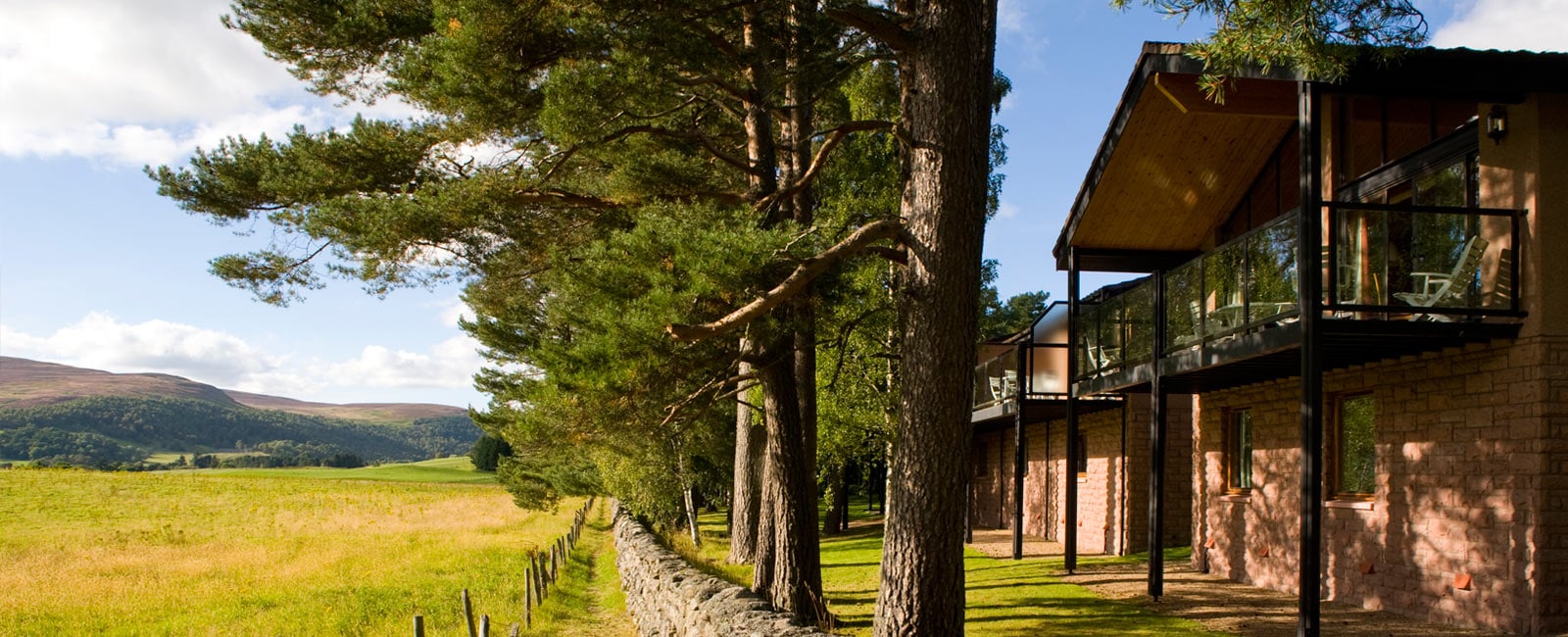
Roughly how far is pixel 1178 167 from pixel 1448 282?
5.58 meters

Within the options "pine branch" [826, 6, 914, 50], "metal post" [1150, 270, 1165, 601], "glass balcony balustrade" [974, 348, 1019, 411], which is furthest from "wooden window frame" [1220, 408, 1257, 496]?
"pine branch" [826, 6, 914, 50]

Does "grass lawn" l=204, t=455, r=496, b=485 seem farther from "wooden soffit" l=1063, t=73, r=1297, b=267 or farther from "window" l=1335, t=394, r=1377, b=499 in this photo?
"window" l=1335, t=394, r=1377, b=499

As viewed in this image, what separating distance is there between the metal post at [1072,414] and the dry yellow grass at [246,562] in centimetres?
820

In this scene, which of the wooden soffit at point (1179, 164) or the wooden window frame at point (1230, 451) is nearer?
the wooden soffit at point (1179, 164)

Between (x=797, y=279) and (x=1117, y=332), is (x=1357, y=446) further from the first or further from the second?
(x=797, y=279)

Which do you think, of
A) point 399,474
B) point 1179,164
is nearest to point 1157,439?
point 1179,164

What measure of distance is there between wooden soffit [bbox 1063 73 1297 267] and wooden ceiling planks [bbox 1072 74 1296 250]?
13mm

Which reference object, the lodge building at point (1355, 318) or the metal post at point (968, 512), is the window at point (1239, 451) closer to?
the lodge building at point (1355, 318)

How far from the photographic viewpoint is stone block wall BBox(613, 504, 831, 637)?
870 cm

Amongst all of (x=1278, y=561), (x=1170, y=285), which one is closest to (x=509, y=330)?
(x=1170, y=285)

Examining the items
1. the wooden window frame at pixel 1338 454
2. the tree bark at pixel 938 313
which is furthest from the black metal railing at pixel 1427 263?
the tree bark at pixel 938 313

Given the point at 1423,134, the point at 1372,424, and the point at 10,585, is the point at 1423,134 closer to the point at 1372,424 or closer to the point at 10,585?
the point at 1372,424

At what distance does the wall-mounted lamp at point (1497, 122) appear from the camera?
9.95m

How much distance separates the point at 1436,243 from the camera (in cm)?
988
